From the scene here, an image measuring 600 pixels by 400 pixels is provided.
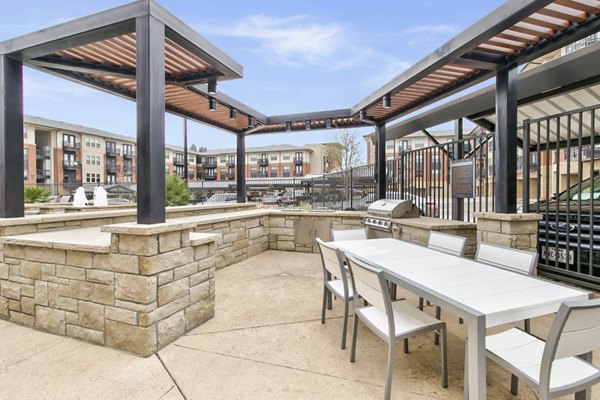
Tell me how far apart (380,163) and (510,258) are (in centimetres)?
408

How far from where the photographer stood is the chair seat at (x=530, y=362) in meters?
1.46

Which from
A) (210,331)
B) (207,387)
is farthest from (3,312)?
(207,387)

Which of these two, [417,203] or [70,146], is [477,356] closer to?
[417,203]

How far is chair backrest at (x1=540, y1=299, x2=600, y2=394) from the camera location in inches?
49.8

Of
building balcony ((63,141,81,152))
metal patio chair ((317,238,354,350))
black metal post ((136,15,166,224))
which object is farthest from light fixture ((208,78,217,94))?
building balcony ((63,141,81,152))

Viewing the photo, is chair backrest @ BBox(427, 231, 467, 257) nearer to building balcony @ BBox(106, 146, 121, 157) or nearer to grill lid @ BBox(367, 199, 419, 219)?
grill lid @ BBox(367, 199, 419, 219)

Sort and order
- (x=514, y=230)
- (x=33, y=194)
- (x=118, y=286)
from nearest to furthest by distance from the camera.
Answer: (x=118, y=286)
(x=514, y=230)
(x=33, y=194)

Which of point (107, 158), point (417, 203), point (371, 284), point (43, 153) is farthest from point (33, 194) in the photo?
point (107, 158)

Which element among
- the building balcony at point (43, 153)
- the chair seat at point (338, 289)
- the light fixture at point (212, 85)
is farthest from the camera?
the building balcony at point (43, 153)

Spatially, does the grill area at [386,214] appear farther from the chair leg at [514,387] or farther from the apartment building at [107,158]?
the apartment building at [107,158]

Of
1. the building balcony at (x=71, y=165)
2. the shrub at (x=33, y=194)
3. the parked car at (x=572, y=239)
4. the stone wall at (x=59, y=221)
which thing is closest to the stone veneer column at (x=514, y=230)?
the parked car at (x=572, y=239)

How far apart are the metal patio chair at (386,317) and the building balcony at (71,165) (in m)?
41.7

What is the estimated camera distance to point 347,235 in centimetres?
380

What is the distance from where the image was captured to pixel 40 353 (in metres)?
2.46
